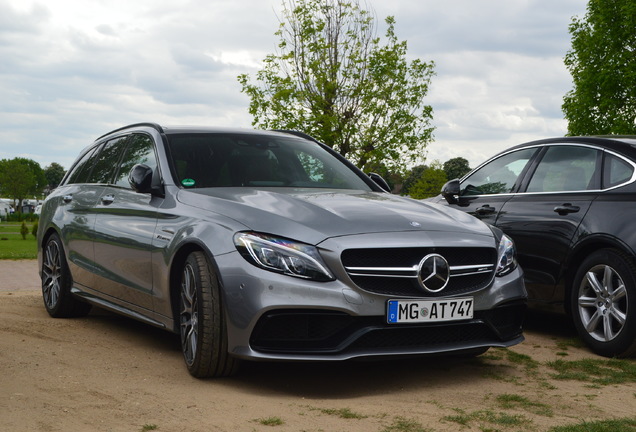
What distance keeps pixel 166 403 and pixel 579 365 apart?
297 centimetres

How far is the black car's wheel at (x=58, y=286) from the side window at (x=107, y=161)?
2.49 feet

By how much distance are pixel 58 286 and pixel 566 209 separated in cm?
458

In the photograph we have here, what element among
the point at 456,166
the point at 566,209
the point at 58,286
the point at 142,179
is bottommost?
the point at 58,286

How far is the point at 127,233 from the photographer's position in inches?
247

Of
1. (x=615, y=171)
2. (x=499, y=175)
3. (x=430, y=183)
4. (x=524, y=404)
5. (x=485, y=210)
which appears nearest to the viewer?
(x=524, y=404)

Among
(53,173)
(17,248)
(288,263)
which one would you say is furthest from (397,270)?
(53,173)

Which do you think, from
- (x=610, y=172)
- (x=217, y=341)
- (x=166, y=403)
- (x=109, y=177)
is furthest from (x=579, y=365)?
(x=109, y=177)

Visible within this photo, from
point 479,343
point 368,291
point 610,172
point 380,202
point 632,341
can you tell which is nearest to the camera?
point 368,291

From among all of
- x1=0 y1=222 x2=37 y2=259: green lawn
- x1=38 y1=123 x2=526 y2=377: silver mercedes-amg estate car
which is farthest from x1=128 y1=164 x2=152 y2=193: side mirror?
x1=0 y1=222 x2=37 y2=259: green lawn

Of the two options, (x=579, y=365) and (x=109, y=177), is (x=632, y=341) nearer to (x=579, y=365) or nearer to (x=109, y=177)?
(x=579, y=365)

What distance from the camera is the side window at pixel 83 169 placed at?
26.7 ft

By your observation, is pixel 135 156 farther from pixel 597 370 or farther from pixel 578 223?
pixel 597 370

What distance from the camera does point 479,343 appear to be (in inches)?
205

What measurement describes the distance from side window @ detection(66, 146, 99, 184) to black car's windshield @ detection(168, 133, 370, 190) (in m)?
1.99
